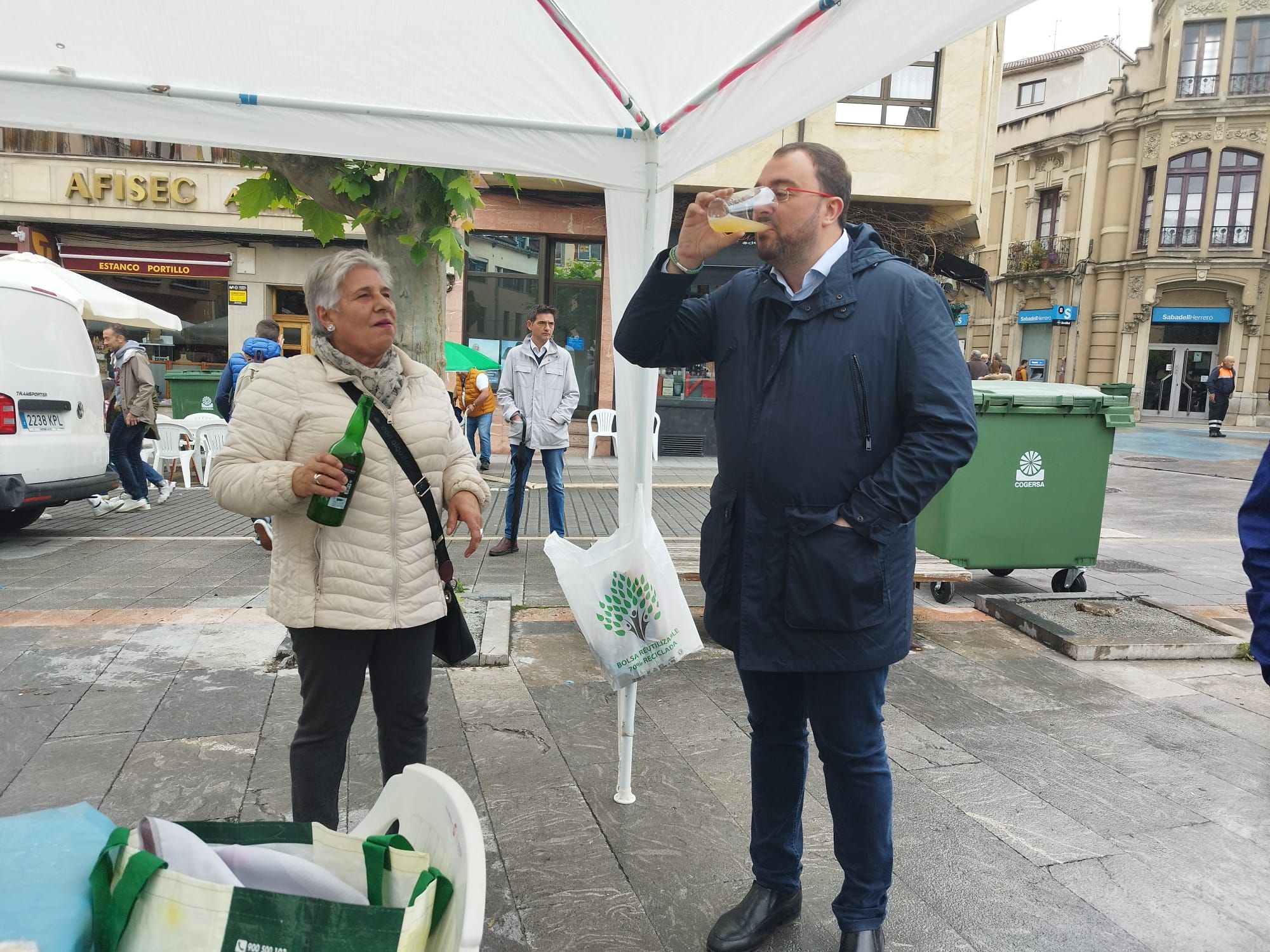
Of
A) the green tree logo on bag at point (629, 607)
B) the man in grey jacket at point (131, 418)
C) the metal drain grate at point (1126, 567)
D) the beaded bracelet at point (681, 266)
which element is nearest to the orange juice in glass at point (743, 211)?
the beaded bracelet at point (681, 266)

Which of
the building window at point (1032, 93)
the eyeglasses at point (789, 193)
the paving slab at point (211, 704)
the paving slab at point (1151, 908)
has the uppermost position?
the building window at point (1032, 93)

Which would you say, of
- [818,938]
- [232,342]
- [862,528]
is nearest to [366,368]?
[862,528]

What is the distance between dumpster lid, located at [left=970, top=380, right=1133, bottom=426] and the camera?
5.83 meters

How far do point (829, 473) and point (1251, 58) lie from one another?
130 feet

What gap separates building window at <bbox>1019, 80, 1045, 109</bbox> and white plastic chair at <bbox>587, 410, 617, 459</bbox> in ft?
115

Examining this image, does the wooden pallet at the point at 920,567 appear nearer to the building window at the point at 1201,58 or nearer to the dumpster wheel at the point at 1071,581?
the dumpster wheel at the point at 1071,581

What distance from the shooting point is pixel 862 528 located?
6.71ft

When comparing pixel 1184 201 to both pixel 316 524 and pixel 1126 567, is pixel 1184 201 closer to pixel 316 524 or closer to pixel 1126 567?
pixel 1126 567

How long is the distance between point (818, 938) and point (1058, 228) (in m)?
38.7

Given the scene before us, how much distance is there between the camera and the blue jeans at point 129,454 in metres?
9.18

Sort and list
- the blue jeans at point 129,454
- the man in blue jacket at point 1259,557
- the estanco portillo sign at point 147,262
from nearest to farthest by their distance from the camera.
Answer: the man in blue jacket at point 1259,557
the blue jeans at point 129,454
the estanco portillo sign at point 147,262

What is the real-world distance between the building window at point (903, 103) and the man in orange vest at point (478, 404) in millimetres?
7833

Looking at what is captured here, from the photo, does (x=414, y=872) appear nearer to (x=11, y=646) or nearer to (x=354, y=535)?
(x=354, y=535)

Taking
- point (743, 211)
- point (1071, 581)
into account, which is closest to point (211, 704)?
point (743, 211)
